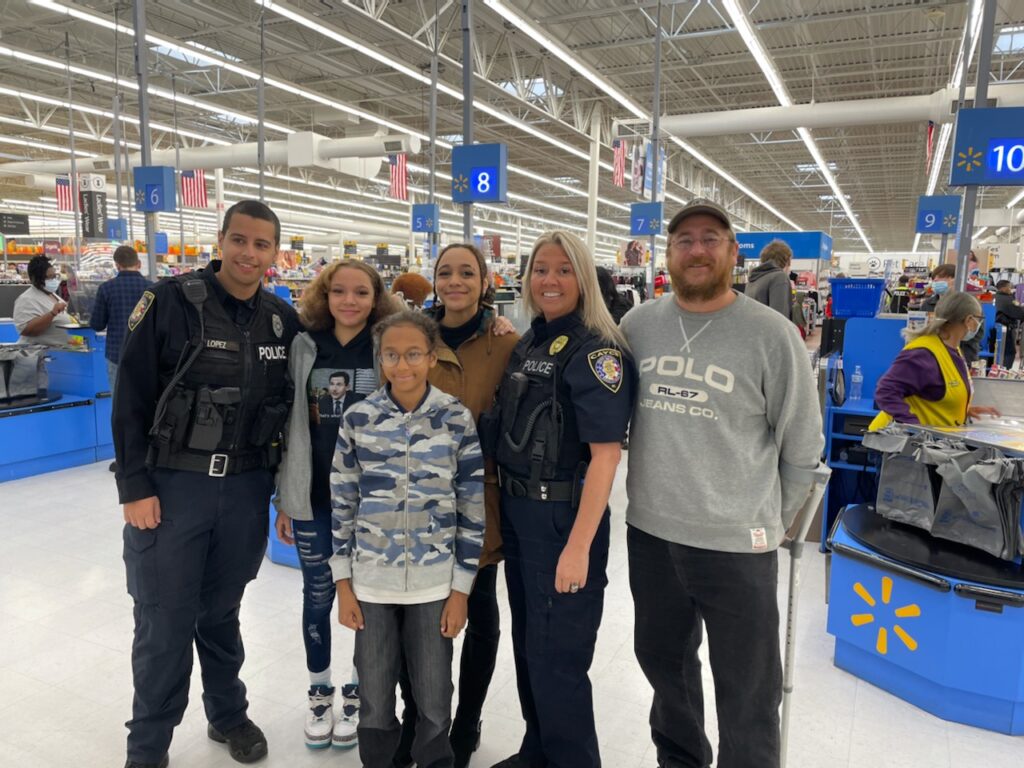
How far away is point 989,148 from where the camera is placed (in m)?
3.95

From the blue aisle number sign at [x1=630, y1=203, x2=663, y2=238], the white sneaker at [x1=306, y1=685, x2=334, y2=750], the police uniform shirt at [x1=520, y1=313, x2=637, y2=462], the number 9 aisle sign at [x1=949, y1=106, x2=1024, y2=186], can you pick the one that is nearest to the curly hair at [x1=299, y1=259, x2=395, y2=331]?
the police uniform shirt at [x1=520, y1=313, x2=637, y2=462]

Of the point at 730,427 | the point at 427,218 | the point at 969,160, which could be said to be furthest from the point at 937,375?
the point at 427,218

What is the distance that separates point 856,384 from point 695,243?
3.09 metres

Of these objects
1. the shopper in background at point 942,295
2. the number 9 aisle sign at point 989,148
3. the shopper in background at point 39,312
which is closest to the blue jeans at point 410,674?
the shopper in background at point 942,295

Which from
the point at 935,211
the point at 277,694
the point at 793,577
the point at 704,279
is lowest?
the point at 277,694

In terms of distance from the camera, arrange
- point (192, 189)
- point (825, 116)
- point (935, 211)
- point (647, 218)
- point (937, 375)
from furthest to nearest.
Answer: point (192, 189)
point (935, 211)
point (825, 116)
point (647, 218)
point (937, 375)

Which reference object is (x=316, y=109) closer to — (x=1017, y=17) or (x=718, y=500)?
(x=1017, y=17)

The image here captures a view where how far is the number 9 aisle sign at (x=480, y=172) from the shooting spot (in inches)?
267

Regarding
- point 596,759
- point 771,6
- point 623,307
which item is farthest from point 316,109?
point 596,759

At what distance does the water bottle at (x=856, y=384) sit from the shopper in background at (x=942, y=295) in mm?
532

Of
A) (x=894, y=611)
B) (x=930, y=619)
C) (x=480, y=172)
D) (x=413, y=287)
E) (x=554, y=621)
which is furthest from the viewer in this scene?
(x=480, y=172)

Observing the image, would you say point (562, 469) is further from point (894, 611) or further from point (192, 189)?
point (192, 189)

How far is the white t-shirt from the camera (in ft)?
19.6

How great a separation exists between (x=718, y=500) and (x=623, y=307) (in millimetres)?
4459
